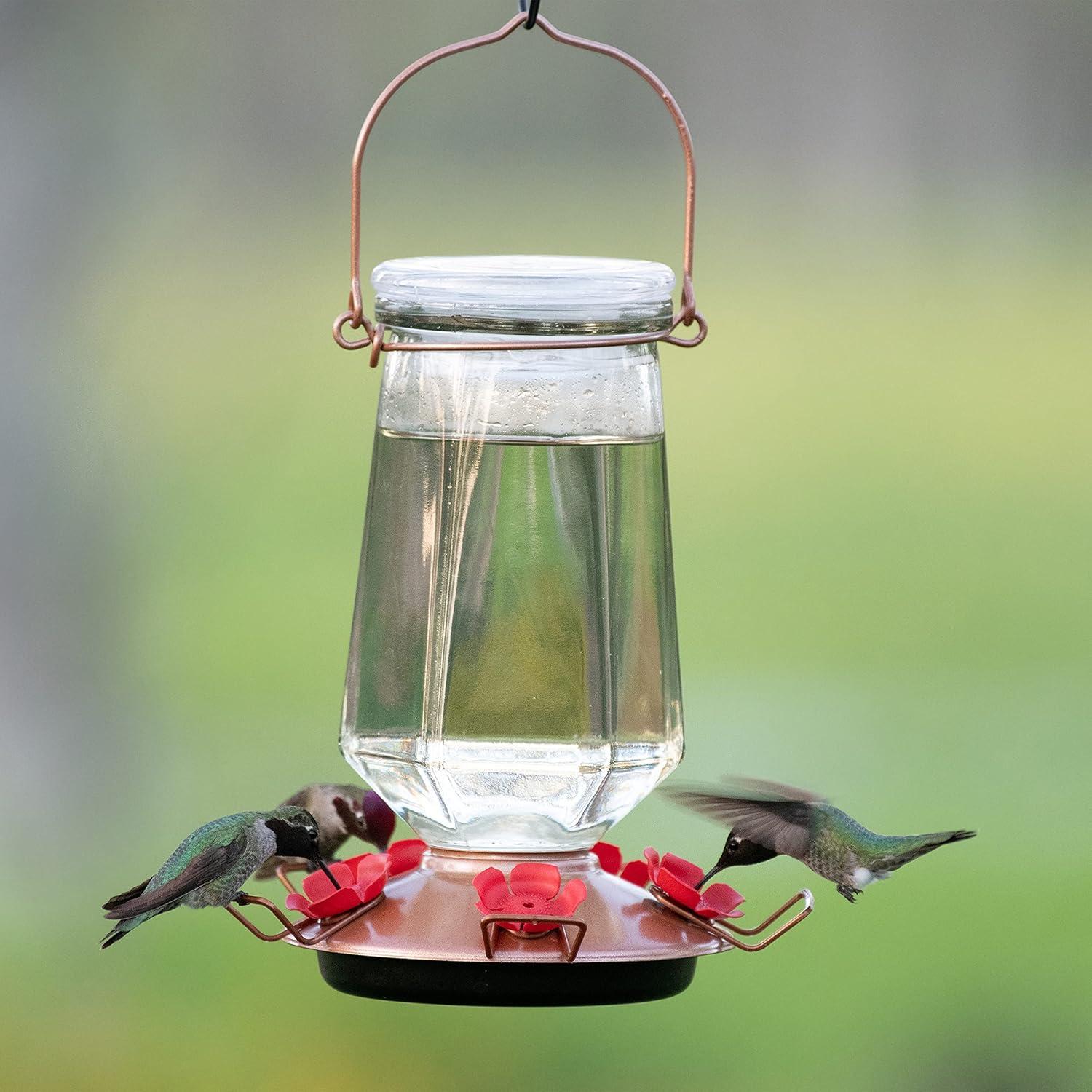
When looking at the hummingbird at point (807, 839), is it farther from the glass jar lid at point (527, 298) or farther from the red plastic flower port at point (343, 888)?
the glass jar lid at point (527, 298)

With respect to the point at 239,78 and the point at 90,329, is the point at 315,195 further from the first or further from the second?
the point at 90,329

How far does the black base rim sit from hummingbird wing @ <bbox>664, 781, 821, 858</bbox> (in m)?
0.27

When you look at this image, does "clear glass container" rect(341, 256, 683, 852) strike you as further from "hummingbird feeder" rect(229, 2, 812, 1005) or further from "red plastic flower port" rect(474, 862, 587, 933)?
"red plastic flower port" rect(474, 862, 587, 933)

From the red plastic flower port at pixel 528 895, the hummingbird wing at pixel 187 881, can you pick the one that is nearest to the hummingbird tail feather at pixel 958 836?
the red plastic flower port at pixel 528 895

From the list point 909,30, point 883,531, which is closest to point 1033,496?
point 883,531

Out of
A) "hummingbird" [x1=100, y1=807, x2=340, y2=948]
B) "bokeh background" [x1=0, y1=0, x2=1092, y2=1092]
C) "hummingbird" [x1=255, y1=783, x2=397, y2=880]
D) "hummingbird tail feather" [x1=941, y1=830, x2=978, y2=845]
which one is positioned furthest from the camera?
"bokeh background" [x1=0, y1=0, x2=1092, y2=1092]

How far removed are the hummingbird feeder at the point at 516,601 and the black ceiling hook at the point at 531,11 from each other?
0.04ft

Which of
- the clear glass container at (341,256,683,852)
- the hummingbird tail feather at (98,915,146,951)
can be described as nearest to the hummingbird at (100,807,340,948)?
the hummingbird tail feather at (98,915,146,951)

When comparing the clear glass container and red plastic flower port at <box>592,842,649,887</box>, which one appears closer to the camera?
the clear glass container

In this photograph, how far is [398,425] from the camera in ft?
5.62

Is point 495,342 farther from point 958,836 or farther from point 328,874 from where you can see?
point 958,836

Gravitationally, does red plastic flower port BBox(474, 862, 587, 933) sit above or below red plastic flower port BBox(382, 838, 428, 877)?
above

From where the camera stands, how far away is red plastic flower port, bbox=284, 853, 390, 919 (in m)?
1.58

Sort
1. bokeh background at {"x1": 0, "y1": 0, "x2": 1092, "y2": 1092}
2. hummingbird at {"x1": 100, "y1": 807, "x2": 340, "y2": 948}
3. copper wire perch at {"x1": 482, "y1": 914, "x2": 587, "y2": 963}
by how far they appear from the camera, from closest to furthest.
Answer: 1. copper wire perch at {"x1": 482, "y1": 914, "x2": 587, "y2": 963}
2. hummingbird at {"x1": 100, "y1": 807, "x2": 340, "y2": 948}
3. bokeh background at {"x1": 0, "y1": 0, "x2": 1092, "y2": 1092}
